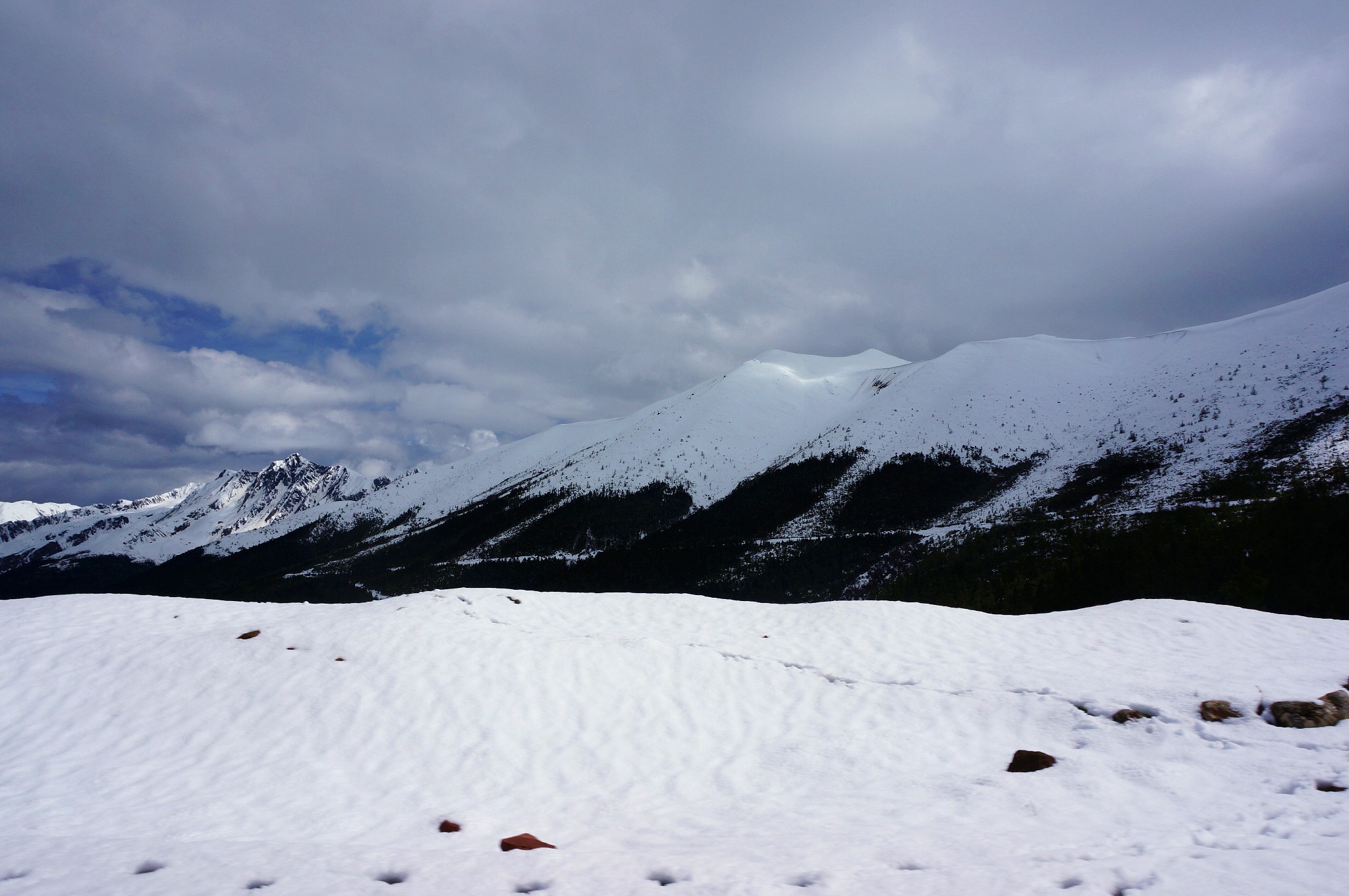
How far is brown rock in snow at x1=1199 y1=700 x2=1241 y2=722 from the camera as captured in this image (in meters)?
8.80

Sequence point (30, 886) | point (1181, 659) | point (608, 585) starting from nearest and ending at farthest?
point (30, 886)
point (1181, 659)
point (608, 585)

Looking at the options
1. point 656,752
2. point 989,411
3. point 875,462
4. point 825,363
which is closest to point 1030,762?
point 656,752

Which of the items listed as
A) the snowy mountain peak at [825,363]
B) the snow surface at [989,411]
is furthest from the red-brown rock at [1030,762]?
the snowy mountain peak at [825,363]

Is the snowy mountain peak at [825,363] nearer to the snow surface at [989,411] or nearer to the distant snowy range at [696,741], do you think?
the snow surface at [989,411]

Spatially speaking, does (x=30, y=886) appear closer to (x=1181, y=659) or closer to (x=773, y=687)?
(x=773, y=687)

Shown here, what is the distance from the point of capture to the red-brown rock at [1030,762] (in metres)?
8.24

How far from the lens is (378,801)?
A: 8.45 meters

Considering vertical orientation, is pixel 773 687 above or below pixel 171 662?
below

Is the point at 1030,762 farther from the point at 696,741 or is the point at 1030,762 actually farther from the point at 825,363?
the point at 825,363

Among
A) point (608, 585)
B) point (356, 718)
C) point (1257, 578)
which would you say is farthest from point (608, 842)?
point (608, 585)

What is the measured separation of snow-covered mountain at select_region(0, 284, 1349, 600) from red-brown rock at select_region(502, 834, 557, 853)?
41849 mm

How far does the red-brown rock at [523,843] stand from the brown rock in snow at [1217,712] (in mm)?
10275

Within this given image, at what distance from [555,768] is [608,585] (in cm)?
5658

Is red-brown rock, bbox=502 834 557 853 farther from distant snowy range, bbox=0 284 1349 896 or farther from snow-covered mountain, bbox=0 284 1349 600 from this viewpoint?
snow-covered mountain, bbox=0 284 1349 600
